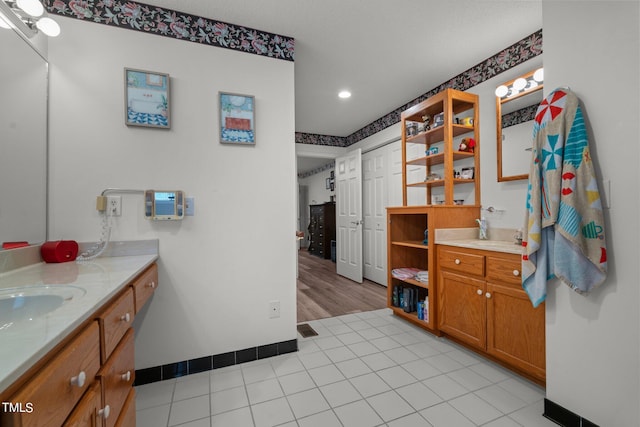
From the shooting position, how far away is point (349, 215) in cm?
457

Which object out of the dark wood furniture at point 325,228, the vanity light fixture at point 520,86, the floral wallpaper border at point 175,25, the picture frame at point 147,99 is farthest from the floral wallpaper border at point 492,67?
the dark wood furniture at point 325,228

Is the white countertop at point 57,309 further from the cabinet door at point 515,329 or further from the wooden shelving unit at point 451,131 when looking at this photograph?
the wooden shelving unit at point 451,131

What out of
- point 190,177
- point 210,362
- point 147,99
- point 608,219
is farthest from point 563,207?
point 147,99

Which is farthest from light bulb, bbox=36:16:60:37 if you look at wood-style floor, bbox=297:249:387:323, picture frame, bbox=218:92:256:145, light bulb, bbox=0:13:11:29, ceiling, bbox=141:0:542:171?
wood-style floor, bbox=297:249:387:323

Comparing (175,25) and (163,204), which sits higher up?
(175,25)

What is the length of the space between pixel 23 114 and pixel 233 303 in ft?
5.30

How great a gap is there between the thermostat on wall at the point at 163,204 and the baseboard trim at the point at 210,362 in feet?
3.33

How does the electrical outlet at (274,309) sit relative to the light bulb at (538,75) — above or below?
below

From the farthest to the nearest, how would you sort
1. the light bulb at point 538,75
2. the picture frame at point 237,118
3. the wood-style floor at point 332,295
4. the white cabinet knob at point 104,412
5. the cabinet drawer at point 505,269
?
the wood-style floor at point 332,295 < the light bulb at point 538,75 < the picture frame at point 237,118 < the cabinet drawer at point 505,269 < the white cabinet knob at point 104,412

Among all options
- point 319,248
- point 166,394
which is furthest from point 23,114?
point 319,248

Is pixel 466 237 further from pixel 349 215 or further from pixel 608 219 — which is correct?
pixel 349 215

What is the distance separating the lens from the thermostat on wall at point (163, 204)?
1771 millimetres

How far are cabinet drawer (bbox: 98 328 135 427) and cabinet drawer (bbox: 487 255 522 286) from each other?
213 cm

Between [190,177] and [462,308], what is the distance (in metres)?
2.27
